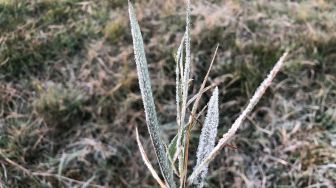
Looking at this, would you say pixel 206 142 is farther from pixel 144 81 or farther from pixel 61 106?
pixel 61 106

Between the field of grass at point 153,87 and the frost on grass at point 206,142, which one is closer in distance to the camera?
the frost on grass at point 206,142

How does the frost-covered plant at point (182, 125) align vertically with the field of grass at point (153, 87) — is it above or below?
above

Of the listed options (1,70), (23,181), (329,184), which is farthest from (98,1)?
(329,184)

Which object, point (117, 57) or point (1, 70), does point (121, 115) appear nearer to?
point (117, 57)

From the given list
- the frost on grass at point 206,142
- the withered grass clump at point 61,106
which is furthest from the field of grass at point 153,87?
the frost on grass at point 206,142

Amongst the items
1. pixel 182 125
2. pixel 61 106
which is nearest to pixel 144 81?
pixel 182 125

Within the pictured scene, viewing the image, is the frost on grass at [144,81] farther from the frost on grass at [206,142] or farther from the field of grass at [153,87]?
the field of grass at [153,87]

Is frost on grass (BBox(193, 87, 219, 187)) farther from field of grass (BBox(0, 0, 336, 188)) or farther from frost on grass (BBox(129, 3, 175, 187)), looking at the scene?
field of grass (BBox(0, 0, 336, 188))

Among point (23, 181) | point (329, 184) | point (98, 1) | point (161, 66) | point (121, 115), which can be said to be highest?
point (98, 1)
